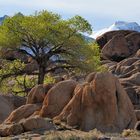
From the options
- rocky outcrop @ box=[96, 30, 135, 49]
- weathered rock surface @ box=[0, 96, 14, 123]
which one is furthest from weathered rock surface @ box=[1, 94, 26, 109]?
rocky outcrop @ box=[96, 30, 135, 49]

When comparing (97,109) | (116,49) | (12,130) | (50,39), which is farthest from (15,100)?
(116,49)

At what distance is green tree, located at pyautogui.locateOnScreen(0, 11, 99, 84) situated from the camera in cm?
5203

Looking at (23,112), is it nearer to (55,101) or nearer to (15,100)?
(55,101)

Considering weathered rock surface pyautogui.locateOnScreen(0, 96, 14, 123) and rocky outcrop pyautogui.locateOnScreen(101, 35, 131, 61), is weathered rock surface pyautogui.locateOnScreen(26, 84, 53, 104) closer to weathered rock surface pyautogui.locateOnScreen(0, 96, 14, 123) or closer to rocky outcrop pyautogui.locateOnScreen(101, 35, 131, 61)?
weathered rock surface pyautogui.locateOnScreen(0, 96, 14, 123)

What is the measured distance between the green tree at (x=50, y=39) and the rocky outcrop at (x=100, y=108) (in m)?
26.5

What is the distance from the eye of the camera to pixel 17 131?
2256 centimetres

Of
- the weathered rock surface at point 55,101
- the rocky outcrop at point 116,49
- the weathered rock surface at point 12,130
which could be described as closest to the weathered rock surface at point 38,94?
the weathered rock surface at point 55,101

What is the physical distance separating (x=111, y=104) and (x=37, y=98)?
6292 millimetres

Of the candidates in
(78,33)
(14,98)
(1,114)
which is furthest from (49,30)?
(1,114)

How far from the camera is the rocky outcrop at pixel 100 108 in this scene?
24.6m

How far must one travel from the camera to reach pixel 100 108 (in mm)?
24797

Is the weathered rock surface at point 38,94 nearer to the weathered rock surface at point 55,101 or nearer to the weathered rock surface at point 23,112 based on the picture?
the weathered rock surface at point 23,112

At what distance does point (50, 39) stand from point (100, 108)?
2732 centimetres

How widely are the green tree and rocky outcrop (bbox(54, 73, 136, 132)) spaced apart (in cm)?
2648
